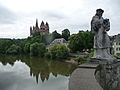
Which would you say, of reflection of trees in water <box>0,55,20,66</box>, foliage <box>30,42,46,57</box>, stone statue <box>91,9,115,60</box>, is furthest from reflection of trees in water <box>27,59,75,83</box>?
foliage <box>30,42,46,57</box>

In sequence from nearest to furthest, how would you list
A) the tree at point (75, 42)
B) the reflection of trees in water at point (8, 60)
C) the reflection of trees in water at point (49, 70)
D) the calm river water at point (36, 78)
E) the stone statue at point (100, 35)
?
the stone statue at point (100, 35), the calm river water at point (36, 78), the reflection of trees in water at point (49, 70), the tree at point (75, 42), the reflection of trees in water at point (8, 60)

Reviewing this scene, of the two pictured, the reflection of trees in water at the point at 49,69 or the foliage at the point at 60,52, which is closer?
the reflection of trees in water at the point at 49,69

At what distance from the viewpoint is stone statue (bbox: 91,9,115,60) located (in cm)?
740

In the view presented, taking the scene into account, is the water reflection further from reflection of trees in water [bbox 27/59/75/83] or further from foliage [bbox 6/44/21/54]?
foliage [bbox 6/44/21/54]

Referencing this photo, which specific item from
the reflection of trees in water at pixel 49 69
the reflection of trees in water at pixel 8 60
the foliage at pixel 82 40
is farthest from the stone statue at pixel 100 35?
the reflection of trees in water at pixel 8 60

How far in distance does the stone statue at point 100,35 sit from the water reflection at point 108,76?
70 centimetres

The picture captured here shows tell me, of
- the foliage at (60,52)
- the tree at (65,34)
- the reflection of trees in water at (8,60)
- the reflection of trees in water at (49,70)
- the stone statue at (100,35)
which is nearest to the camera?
the stone statue at (100,35)

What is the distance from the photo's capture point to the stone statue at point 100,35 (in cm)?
740

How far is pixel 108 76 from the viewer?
21.4 feet

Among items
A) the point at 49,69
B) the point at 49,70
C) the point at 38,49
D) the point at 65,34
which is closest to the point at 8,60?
the point at 38,49

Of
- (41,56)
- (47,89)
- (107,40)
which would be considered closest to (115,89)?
(107,40)

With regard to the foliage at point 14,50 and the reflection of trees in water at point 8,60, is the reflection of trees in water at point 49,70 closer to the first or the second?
the reflection of trees in water at point 8,60

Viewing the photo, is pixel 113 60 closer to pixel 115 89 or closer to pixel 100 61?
pixel 100 61

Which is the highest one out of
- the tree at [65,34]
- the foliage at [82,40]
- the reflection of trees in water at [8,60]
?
the tree at [65,34]
